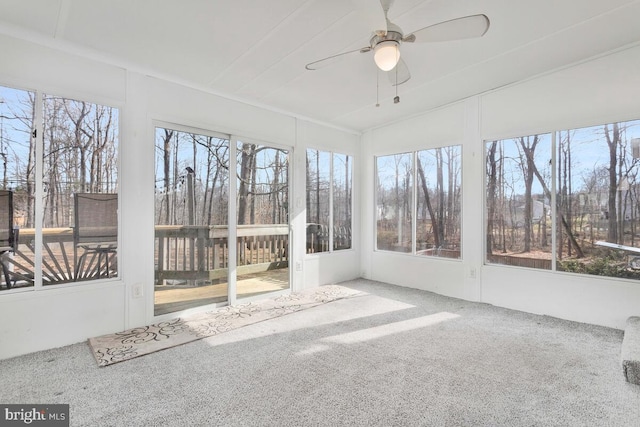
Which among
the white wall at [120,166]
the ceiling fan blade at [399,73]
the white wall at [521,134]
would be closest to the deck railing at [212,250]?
the white wall at [120,166]

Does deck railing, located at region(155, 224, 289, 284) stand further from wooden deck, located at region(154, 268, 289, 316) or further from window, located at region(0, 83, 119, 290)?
window, located at region(0, 83, 119, 290)

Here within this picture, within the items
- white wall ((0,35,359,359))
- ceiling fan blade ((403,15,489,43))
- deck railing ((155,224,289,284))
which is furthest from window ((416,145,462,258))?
white wall ((0,35,359,359))

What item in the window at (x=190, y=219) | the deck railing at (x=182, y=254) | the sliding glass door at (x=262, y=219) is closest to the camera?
the deck railing at (x=182, y=254)

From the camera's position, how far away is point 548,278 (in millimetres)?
3465

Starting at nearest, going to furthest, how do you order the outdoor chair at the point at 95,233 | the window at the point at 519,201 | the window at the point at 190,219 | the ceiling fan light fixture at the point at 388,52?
the ceiling fan light fixture at the point at 388,52
the outdoor chair at the point at 95,233
the window at the point at 190,219
the window at the point at 519,201

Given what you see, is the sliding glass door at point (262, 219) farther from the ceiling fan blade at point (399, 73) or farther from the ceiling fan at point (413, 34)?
the ceiling fan at point (413, 34)

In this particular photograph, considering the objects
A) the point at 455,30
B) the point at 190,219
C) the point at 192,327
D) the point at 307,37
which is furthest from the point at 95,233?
the point at 455,30

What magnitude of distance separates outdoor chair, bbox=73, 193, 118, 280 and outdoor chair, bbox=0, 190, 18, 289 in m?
0.41

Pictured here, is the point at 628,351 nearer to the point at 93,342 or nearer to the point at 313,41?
the point at 313,41

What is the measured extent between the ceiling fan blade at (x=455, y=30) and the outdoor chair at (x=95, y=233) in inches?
117

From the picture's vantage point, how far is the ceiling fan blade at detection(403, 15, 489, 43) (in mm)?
1889

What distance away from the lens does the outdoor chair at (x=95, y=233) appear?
9.52ft

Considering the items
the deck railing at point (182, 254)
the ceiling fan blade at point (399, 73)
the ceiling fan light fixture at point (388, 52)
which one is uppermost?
the ceiling fan blade at point (399, 73)

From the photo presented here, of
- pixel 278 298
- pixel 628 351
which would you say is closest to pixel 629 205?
pixel 628 351
